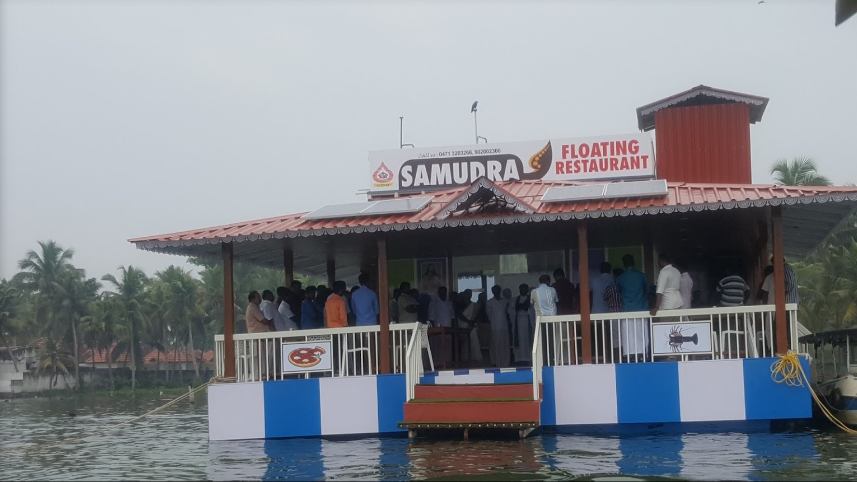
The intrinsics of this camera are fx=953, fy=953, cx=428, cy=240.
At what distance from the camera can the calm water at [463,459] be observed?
9.19 metres

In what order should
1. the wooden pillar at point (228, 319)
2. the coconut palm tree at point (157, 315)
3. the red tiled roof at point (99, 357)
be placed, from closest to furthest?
the wooden pillar at point (228, 319) → the coconut palm tree at point (157, 315) → the red tiled roof at point (99, 357)

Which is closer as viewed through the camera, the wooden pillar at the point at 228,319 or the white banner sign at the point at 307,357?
the white banner sign at the point at 307,357

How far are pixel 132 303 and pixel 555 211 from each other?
57.1m

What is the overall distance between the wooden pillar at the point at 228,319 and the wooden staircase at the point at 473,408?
301 centimetres

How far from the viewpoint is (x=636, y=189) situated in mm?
13078

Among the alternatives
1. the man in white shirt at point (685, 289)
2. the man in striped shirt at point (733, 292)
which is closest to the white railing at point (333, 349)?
the man in white shirt at point (685, 289)

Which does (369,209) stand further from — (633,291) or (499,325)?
(633,291)

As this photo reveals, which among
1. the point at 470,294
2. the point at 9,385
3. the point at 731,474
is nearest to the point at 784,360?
the point at 731,474

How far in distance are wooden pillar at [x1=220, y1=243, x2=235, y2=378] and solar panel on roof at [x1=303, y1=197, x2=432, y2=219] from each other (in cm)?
135

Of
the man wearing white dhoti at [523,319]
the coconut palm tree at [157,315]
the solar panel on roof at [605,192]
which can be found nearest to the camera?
the solar panel on roof at [605,192]

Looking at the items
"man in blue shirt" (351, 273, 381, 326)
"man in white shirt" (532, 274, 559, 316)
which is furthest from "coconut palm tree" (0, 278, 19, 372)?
"man in white shirt" (532, 274, 559, 316)

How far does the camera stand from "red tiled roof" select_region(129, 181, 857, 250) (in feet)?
39.2

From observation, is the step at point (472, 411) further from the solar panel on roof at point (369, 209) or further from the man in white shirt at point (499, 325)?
the man in white shirt at point (499, 325)

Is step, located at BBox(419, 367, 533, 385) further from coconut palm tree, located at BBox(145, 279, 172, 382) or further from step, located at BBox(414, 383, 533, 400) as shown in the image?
coconut palm tree, located at BBox(145, 279, 172, 382)
